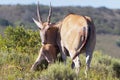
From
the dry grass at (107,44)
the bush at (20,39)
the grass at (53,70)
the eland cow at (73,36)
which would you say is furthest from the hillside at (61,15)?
the eland cow at (73,36)

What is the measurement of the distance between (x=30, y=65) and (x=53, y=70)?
2.64 metres

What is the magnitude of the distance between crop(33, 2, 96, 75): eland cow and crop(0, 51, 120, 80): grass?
360 millimetres

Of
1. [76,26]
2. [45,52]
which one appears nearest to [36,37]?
[45,52]

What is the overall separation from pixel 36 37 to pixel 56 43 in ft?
16.6

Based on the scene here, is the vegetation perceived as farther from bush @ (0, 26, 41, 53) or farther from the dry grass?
the dry grass

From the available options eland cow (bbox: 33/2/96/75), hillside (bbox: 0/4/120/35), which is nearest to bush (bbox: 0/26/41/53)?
eland cow (bbox: 33/2/96/75)

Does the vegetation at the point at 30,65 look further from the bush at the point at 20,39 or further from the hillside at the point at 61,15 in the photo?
the hillside at the point at 61,15

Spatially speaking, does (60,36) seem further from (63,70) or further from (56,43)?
(63,70)

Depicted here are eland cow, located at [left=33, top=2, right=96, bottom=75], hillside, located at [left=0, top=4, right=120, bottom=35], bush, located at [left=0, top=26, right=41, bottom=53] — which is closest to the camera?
eland cow, located at [left=33, top=2, right=96, bottom=75]

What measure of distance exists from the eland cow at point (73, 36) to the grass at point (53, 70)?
1.18 ft

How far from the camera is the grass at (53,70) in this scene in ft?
33.5

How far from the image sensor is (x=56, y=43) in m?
12.9

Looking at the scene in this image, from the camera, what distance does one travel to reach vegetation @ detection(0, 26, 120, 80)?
10.3 metres

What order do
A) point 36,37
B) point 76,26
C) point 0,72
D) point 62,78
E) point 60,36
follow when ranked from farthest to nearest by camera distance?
point 36,37 < point 60,36 < point 76,26 < point 0,72 < point 62,78
